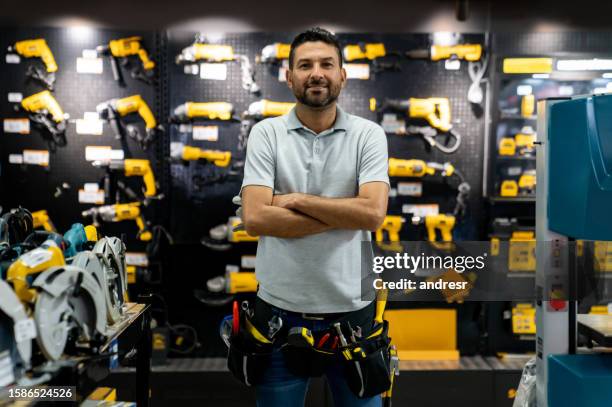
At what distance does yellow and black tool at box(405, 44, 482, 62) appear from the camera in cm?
448

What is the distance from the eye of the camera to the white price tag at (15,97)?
15.1 ft

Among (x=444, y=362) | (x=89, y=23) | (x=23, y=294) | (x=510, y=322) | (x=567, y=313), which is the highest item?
(x=89, y=23)

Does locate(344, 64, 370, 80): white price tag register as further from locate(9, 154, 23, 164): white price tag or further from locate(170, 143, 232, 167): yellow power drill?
locate(9, 154, 23, 164): white price tag

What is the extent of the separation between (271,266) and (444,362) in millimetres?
2906

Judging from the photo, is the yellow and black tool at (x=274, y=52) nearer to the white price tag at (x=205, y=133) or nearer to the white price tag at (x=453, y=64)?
the white price tag at (x=205, y=133)

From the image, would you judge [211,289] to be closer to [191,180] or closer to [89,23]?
[191,180]

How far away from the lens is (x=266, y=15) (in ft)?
15.4

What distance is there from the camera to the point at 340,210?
6.29ft

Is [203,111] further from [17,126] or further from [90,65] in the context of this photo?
[17,126]

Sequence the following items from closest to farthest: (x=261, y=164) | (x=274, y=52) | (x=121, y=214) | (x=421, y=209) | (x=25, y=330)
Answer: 1. (x=25, y=330)
2. (x=261, y=164)
3. (x=274, y=52)
4. (x=121, y=214)
5. (x=421, y=209)

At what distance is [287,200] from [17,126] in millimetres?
3650

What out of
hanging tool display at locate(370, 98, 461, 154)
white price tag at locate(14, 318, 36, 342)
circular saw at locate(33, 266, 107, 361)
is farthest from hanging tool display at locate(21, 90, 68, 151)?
white price tag at locate(14, 318, 36, 342)

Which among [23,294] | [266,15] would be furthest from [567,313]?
[266,15]

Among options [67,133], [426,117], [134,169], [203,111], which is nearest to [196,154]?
[203,111]
